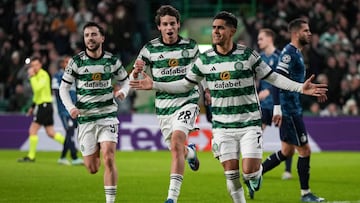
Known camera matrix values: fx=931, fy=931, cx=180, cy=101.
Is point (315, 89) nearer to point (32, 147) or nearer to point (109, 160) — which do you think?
point (109, 160)

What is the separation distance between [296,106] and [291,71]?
61cm

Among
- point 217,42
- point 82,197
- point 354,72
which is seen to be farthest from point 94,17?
point 217,42

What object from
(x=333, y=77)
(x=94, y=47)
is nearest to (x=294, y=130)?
(x=94, y=47)

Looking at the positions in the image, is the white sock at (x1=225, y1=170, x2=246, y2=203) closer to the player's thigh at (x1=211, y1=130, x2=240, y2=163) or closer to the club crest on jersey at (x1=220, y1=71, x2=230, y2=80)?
the player's thigh at (x1=211, y1=130, x2=240, y2=163)

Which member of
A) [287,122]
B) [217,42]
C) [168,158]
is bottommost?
[168,158]

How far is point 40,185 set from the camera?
14953mm

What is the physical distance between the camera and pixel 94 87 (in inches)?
461

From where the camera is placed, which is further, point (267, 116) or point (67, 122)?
point (67, 122)

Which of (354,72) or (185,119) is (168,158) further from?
(185,119)

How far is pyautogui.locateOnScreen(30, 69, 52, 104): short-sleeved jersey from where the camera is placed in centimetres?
2005

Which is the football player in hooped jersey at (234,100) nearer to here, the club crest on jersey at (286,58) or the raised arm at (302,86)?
the raised arm at (302,86)

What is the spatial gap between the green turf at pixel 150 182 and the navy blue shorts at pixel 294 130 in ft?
2.65

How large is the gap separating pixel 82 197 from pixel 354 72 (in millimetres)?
14378

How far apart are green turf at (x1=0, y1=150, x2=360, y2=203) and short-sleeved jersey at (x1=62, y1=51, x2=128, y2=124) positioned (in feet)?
5.29
